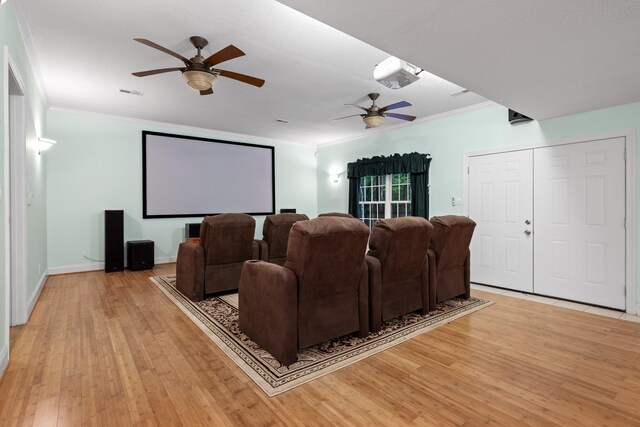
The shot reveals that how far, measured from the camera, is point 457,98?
4.70m

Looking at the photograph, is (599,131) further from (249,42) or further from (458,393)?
(249,42)

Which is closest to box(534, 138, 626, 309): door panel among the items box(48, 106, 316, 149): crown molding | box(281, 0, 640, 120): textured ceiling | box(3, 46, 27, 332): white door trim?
box(281, 0, 640, 120): textured ceiling

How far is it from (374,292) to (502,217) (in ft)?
9.69

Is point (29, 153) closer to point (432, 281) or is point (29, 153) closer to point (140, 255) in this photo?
point (140, 255)

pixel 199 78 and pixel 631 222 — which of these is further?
pixel 631 222

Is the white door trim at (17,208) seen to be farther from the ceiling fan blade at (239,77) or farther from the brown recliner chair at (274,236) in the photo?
the brown recliner chair at (274,236)

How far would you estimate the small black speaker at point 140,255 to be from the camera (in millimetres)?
5629

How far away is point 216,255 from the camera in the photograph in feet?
12.9

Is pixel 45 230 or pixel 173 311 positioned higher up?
pixel 45 230

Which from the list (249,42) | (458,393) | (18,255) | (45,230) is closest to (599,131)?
(458,393)

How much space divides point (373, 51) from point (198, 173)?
187 inches

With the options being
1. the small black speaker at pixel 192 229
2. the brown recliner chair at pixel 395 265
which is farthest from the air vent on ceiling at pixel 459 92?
the small black speaker at pixel 192 229

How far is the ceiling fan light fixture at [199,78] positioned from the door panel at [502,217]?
13.2 feet

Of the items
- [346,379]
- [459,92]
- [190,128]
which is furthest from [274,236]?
[190,128]
